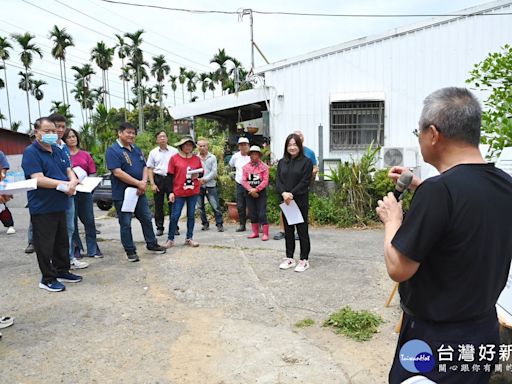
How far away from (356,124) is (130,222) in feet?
18.5

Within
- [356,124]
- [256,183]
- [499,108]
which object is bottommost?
[256,183]

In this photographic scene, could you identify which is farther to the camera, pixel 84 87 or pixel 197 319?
pixel 84 87

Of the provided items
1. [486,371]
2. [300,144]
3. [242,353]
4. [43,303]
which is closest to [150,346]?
[242,353]

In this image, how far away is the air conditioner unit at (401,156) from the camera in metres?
8.23

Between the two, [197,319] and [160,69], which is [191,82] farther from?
[197,319]

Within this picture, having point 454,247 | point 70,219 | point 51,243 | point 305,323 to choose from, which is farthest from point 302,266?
point 454,247

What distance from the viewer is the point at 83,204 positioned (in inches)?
220

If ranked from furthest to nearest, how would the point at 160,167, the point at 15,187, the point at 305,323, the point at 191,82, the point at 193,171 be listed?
the point at 191,82 < the point at 160,167 < the point at 193,171 < the point at 15,187 < the point at 305,323

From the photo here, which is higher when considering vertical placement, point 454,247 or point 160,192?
point 454,247

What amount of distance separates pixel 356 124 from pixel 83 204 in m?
5.96

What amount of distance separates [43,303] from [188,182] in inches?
102

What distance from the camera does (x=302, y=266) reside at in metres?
4.99

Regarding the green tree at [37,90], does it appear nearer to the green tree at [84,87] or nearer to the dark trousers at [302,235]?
the green tree at [84,87]

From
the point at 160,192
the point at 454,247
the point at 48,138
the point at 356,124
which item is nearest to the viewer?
the point at 454,247
